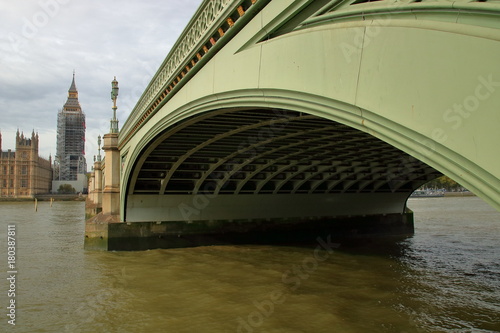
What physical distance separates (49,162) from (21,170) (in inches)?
479

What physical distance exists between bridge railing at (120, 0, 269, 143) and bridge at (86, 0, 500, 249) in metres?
0.03

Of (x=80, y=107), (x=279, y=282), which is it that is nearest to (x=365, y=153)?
(x=279, y=282)

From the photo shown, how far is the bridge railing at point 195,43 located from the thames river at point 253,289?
15.0 ft

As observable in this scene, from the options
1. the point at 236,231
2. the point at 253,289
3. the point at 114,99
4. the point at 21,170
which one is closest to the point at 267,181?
the point at 236,231

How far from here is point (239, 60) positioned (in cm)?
623

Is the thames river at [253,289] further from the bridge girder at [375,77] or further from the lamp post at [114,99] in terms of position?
the lamp post at [114,99]

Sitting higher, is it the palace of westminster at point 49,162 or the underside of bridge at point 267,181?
the palace of westminster at point 49,162

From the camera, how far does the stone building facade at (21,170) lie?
88.8m

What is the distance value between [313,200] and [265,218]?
2.48 metres

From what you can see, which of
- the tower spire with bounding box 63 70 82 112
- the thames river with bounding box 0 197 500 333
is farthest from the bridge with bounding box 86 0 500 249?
the tower spire with bounding box 63 70 82 112

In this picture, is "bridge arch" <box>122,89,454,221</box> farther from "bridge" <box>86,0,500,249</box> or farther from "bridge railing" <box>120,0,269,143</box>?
"bridge railing" <box>120,0,269,143</box>

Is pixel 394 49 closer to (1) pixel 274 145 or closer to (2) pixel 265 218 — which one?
(1) pixel 274 145

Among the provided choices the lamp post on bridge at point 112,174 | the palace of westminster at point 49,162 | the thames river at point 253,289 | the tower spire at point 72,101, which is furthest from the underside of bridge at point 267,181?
the tower spire at point 72,101

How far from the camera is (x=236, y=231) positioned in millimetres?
18625
